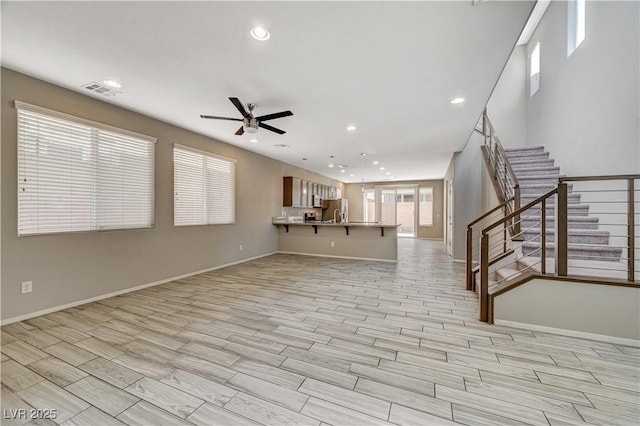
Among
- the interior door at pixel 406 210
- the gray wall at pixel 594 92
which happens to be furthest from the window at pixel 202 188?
the interior door at pixel 406 210

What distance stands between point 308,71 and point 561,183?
286 centimetres

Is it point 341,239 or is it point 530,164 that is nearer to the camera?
point 530,164

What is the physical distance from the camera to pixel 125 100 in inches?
138

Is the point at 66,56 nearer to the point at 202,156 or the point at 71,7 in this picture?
the point at 71,7

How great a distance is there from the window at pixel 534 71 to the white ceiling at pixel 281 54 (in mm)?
3496

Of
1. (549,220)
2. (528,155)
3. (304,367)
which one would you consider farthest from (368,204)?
(304,367)

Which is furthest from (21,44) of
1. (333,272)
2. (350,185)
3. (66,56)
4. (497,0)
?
(350,185)

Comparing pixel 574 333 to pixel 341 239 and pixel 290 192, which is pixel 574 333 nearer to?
pixel 341 239

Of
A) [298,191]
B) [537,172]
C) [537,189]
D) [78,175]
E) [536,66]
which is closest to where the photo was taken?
[78,175]

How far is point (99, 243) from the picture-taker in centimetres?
348

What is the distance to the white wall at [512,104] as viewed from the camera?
6.43 meters

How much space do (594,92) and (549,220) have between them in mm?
2044

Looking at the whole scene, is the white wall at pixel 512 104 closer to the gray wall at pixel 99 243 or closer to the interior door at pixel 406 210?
the interior door at pixel 406 210

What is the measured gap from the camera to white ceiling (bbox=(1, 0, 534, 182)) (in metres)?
1.93
